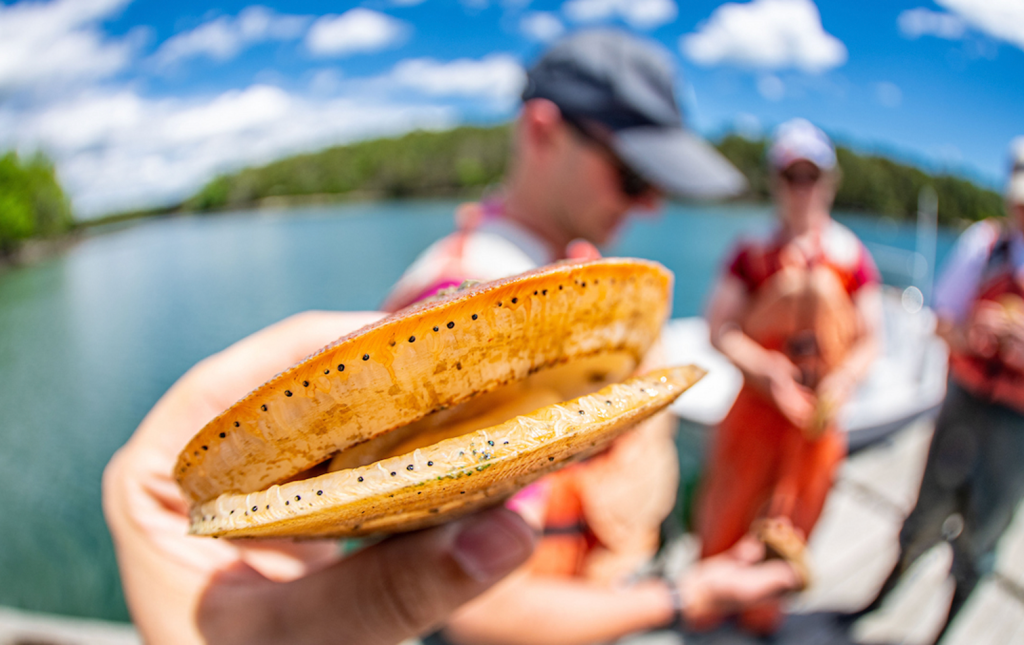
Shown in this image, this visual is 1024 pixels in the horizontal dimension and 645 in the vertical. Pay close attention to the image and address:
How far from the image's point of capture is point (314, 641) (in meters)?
0.90

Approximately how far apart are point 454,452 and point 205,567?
665mm

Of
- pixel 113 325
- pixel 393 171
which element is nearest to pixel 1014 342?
pixel 113 325

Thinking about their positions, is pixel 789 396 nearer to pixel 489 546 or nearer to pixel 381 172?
pixel 489 546

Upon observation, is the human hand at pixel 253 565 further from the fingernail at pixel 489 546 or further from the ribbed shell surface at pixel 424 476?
the ribbed shell surface at pixel 424 476

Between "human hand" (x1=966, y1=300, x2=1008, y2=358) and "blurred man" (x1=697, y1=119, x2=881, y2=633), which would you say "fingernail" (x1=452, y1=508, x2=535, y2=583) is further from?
"human hand" (x1=966, y1=300, x2=1008, y2=358)

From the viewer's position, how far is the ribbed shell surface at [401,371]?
22.8 inches

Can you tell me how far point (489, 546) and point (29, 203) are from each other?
185 ft

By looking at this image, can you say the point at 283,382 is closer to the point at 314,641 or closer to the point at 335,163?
the point at 314,641

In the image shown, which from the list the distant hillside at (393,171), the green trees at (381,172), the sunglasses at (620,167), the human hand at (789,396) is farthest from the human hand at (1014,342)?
the green trees at (381,172)

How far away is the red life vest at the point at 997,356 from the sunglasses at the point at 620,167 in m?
1.64

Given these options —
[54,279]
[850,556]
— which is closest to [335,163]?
[54,279]

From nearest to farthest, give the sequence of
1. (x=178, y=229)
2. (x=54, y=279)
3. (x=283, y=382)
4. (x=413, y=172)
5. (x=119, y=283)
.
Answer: (x=283, y=382) → (x=119, y=283) → (x=54, y=279) → (x=178, y=229) → (x=413, y=172)

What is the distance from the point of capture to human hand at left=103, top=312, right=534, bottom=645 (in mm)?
907

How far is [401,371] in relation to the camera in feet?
1.94
